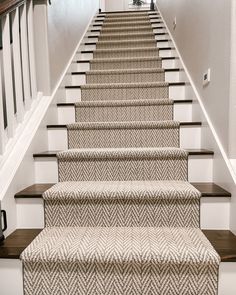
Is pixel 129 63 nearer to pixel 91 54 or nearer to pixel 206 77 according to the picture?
pixel 91 54

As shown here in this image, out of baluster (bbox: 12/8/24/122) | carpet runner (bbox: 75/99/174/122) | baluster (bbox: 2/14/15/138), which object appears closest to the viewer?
baluster (bbox: 2/14/15/138)

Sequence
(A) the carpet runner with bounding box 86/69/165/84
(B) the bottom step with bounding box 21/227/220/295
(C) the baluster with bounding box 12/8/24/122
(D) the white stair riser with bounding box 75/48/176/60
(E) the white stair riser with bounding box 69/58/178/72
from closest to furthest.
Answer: (B) the bottom step with bounding box 21/227/220/295
(C) the baluster with bounding box 12/8/24/122
(A) the carpet runner with bounding box 86/69/165/84
(E) the white stair riser with bounding box 69/58/178/72
(D) the white stair riser with bounding box 75/48/176/60

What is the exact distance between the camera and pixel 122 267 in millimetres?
1133

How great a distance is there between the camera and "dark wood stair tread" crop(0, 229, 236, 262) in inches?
43.7

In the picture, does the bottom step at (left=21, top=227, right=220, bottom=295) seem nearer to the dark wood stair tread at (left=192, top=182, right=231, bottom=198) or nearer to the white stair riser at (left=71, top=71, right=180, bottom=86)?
the dark wood stair tread at (left=192, top=182, right=231, bottom=198)

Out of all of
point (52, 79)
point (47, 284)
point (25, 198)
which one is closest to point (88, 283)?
point (47, 284)

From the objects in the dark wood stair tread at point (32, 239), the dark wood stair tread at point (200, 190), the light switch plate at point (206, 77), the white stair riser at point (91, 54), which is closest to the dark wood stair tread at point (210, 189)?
the dark wood stair tread at point (200, 190)

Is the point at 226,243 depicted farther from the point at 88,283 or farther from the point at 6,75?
the point at 6,75

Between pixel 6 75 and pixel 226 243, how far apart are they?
130cm

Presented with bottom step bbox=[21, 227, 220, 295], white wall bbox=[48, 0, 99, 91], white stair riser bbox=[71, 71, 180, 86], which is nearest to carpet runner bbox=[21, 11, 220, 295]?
bottom step bbox=[21, 227, 220, 295]

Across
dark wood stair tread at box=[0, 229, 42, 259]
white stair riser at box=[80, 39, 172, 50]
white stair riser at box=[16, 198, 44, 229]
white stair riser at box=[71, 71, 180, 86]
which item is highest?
white stair riser at box=[80, 39, 172, 50]

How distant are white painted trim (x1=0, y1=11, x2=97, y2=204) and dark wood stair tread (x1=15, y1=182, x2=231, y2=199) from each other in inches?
4.3

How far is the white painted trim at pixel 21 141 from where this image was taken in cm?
140

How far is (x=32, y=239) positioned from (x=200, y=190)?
31.0 inches
